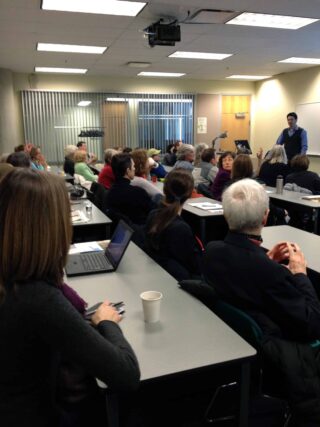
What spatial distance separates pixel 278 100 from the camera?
9.89 meters

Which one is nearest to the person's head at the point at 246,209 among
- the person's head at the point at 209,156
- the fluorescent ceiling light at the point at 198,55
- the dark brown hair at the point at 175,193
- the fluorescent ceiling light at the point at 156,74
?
the dark brown hair at the point at 175,193

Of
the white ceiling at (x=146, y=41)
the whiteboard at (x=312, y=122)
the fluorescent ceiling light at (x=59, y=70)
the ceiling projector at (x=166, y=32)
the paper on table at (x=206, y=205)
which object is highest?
the fluorescent ceiling light at (x=59, y=70)

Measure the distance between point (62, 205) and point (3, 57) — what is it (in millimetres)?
7068

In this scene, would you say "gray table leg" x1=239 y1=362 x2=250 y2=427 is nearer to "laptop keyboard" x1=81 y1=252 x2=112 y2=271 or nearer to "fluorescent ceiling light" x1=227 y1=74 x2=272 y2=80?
"laptop keyboard" x1=81 y1=252 x2=112 y2=271

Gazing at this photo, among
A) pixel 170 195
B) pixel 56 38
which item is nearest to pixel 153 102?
pixel 56 38

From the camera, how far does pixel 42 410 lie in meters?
1.09

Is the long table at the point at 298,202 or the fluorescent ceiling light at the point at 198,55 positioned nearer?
Answer: the long table at the point at 298,202

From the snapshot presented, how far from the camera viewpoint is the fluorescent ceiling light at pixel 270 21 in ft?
15.9

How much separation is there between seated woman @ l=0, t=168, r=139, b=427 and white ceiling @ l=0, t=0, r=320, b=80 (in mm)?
3839

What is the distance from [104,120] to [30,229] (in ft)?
29.7

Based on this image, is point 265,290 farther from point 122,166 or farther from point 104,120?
point 104,120

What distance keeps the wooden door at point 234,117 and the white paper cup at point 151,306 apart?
9.43 metres

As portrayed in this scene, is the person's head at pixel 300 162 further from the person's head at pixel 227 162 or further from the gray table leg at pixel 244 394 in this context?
the gray table leg at pixel 244 394

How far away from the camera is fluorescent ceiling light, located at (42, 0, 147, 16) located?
13.7 ft
